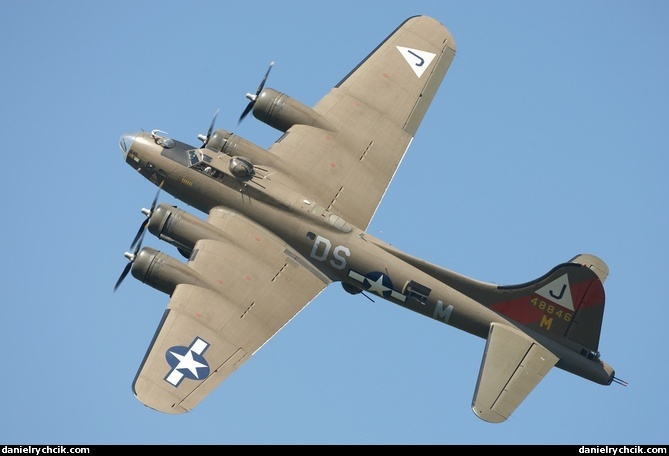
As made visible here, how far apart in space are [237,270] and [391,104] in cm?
1212

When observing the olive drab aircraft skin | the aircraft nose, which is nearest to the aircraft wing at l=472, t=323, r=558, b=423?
the olive drab aircraft skin

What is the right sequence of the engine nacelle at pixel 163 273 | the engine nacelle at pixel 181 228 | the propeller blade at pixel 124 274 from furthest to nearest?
the engine nacelle at pixel 181 228
the propeller blade at pixel 124 274
the engine nacelle at pixel 163 273

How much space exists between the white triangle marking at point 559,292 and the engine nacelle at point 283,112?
12965 millimetres

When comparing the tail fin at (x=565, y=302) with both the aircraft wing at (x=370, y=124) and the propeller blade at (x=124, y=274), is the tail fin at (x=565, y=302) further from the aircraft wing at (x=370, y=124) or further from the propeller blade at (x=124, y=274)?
the propeller blade at (x=124, y=274)

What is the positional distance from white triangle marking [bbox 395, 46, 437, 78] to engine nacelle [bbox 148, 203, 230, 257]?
45.4 feet

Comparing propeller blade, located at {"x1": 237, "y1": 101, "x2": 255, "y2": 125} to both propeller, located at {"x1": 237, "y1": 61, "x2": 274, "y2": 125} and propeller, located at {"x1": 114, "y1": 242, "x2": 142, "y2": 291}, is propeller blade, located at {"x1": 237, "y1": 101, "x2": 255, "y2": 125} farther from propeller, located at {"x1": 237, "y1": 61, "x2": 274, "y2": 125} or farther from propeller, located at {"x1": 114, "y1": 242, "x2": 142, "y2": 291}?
propeller, located at {"x1": 114, "y1": 242, "x2": 142, "y2": 291}

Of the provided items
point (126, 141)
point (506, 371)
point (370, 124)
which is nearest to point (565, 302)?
point (506, 371)

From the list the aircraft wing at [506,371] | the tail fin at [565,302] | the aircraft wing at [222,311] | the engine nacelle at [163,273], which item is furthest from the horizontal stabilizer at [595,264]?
the engine nacelle at [163,273]

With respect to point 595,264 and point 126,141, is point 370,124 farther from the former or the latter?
point 595,264

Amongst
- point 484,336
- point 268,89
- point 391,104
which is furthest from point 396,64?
point 484,336

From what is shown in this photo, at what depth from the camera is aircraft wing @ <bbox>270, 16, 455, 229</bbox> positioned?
2368 inches

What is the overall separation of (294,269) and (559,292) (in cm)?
1171

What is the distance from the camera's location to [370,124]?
62.2m

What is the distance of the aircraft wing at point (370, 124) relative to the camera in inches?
2368
